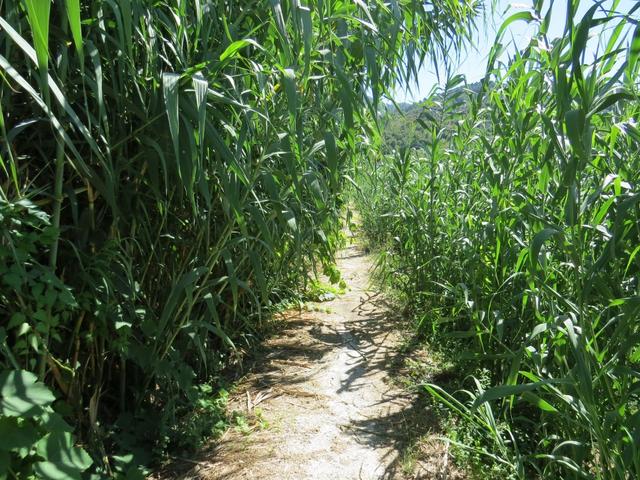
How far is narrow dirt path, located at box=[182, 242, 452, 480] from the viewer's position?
5.15ft

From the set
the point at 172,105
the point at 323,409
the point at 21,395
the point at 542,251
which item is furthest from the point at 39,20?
the point at 323,409

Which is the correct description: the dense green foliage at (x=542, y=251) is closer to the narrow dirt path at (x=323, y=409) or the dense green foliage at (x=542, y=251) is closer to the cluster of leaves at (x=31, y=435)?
the narrow dirt path at (x=323, y=409)

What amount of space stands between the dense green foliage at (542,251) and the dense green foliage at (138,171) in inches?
20.9

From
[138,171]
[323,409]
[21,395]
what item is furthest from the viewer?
[323,409]

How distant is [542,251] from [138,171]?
113 cm

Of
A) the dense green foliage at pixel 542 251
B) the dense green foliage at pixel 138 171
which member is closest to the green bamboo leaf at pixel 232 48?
the dense green foliage at pixel 138 171

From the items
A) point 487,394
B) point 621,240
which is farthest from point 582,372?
point 621,240

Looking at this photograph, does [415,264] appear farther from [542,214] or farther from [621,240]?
[621,240]

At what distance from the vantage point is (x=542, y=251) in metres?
1.37

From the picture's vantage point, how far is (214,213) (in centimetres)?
168

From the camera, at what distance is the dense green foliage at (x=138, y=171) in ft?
3.48

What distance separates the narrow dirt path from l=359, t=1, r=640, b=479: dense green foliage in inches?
8.7

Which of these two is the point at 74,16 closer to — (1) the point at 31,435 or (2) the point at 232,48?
(2) the point at 232,48

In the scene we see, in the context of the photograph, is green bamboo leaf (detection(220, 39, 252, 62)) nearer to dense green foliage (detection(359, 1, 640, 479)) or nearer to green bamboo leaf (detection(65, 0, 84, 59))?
green bamboo leaf (detection(65, 0, 84, 59))
